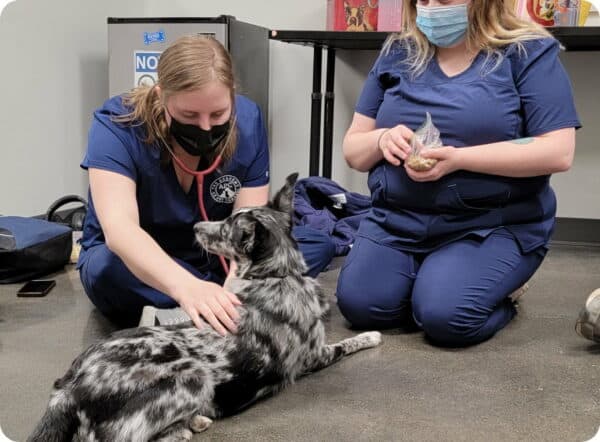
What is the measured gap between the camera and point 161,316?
197cm

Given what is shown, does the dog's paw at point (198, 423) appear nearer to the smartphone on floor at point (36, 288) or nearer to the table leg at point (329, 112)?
the smartphone on floor at point (36, 288)

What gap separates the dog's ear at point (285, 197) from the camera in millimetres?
1797

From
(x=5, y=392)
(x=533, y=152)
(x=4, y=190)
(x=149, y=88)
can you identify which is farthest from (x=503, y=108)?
(x=4, y=190)

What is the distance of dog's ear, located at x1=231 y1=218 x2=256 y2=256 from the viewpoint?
1.70m

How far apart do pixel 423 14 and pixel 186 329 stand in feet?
3.81

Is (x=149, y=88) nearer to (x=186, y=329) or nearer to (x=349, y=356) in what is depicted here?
(x=186, y=329)

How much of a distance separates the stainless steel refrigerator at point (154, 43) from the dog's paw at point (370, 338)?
176cm

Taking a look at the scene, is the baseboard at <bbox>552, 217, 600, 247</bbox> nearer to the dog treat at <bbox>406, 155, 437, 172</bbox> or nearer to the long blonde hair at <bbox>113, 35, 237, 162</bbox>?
the dog treat at <bbox>406, 155, 437, 172</bbox>

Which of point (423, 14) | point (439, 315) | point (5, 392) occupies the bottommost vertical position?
point (5, 392)

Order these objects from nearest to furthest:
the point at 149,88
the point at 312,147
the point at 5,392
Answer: the point at 5,392 < the point at 149,88 < the point at 312,147

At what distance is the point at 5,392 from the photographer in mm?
1749

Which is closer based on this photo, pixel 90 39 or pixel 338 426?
pixel 338 426

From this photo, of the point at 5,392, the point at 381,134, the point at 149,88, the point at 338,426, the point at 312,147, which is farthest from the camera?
the point at 312,147

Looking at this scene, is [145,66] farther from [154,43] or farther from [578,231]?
[578,231]
